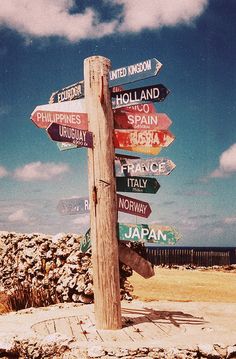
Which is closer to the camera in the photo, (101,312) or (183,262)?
(101,312)

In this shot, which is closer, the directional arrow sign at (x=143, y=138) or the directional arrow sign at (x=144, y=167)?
the directional arrow sign at (x=144, y=167)

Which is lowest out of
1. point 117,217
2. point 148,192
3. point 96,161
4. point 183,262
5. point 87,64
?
point 183,262

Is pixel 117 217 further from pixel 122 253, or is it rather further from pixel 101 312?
pixel 101 312

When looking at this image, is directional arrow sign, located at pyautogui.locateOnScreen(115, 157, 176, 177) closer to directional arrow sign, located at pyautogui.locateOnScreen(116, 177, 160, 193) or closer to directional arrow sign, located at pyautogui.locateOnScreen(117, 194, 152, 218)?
directional arrow sign, located at pyautogui.locateOnScreen(116, 177, 160, 193)

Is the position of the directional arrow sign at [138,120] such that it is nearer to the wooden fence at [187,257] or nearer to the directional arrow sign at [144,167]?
the directional arrow sign at [144,167]

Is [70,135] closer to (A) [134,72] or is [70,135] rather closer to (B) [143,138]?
(B) [143,138]

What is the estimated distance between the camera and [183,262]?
81.5 ft

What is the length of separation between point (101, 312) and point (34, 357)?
1.01 m

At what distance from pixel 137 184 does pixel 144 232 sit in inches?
25.0

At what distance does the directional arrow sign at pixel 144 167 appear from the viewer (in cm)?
495

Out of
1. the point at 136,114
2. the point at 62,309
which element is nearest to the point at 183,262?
the point at 62,309

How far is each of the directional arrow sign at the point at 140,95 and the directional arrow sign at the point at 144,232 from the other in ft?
5.19

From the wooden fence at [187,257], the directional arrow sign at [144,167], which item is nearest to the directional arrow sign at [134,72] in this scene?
the directional arrow sign at [144,167]

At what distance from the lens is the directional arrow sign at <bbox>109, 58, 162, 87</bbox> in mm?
4848
